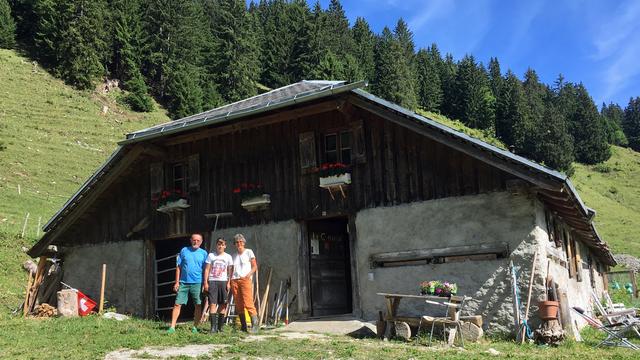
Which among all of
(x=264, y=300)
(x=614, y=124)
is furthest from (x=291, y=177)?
(x=614, y=124)

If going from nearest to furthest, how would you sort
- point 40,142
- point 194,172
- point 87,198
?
point 194,172
point 87,198
point 40,142

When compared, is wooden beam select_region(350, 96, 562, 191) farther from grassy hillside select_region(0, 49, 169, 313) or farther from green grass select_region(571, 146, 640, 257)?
green grass select_region(571, 146, 640, 257)

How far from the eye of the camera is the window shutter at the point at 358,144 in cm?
1290

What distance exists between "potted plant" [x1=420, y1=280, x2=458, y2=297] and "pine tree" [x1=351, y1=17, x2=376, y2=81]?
61.3 meters

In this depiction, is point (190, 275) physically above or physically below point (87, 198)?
below

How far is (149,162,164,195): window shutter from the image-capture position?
632 inches

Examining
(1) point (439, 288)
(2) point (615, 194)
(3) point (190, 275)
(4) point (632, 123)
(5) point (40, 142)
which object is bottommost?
(1) point (439, 288)

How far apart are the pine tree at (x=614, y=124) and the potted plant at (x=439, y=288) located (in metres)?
82.6

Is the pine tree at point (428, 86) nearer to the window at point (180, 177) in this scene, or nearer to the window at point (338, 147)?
the window at point (180, 177)

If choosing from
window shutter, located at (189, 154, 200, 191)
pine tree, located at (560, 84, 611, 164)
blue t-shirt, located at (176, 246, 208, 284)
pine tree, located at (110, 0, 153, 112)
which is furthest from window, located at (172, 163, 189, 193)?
pine tree, located at (560, 84, 611, 164)

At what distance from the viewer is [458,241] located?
37.6 ft

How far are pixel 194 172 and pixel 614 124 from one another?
9739cm

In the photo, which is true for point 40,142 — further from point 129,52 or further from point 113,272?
point 113,272

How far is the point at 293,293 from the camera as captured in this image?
13336 mm
